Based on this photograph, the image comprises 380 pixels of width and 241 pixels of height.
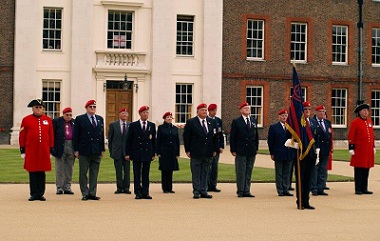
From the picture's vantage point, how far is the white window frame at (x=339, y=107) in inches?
1702

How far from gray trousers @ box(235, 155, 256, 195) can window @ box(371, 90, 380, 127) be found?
89.7ft

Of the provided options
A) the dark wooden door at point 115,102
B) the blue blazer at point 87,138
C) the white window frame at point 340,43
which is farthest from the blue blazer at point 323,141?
the white window frame at point 340,43

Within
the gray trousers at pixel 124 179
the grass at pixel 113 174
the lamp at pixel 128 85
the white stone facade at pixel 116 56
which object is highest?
Result: the white stone facade at pixel 116 56

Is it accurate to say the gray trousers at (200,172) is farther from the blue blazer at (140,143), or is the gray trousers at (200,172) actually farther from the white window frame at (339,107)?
the white window frame at (339,107)

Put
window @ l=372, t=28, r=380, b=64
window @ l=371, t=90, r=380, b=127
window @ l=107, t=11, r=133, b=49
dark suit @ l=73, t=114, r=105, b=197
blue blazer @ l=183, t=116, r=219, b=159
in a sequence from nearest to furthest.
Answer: dark suit @ l=73, t=114, r=105, b=197
blue blazer @ l=183, t=116, r=219, b=159
window @ l=107, t=11, r=133, b=49
window @ l=372, t=28, r=380, b=64
window @ l=371, t=90, r=380, b=127

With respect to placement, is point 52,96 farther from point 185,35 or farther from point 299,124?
point 299,124

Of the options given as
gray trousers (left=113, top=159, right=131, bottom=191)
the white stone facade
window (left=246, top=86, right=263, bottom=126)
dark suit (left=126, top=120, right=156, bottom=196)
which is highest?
the white stone facade

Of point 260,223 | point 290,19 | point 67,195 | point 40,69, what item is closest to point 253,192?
point 67,195

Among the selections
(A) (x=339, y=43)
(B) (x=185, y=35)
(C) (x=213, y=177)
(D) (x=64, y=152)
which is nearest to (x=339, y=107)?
(A) (x=339, y=43)

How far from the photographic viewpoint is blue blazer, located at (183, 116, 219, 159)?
17.7 metres

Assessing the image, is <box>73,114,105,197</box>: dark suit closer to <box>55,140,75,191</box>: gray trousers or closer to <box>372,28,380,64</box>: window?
<box>55,140,75,191</box>: gray trousers

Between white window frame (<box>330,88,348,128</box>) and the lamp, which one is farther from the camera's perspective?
white window frame (<box>330,88,348,128</box>)

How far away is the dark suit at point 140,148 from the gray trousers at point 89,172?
0.78 metres

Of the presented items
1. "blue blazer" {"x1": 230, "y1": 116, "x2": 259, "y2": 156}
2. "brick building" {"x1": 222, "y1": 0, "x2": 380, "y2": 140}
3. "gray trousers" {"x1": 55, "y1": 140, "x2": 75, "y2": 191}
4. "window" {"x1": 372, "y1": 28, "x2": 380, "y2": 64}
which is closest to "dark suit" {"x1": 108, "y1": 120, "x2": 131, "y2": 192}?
"gray trousers" {"x1": 55, "y1": 140, "x2": 75, "y2": 191}
